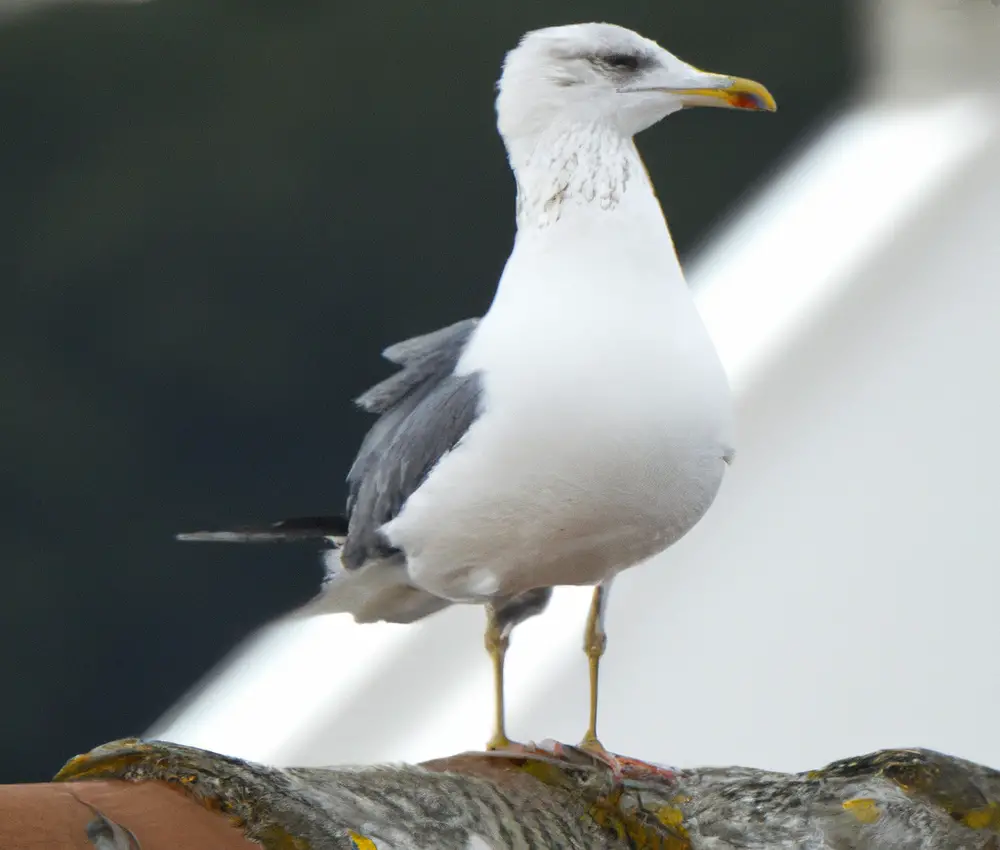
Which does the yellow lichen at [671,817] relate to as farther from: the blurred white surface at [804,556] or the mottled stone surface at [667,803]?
the blurred white surface at [804,556]

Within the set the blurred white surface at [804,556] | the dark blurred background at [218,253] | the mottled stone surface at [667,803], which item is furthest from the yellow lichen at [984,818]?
the dark blurred background at [218,253]

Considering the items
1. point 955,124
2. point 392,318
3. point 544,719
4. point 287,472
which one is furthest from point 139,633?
point 955,124

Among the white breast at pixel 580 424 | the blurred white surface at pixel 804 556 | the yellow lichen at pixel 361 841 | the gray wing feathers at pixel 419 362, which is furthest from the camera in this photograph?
the blurred white surface at pixel 804 556

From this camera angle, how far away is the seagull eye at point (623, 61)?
2.97ft

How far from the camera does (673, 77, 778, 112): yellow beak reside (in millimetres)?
902

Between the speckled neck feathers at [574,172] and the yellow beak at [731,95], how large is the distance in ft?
0.13

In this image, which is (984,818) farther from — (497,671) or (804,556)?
(804,556)

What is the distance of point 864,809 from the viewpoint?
34.4 inches

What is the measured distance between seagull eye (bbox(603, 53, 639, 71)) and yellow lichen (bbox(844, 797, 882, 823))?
0.37 metres

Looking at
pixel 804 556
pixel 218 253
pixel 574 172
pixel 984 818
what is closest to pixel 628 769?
pixel 984 818

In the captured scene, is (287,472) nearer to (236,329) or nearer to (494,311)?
(236,329)

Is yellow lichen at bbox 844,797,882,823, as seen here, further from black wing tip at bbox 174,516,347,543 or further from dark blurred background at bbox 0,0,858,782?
dark blurred background at bbox 0,0,858,782

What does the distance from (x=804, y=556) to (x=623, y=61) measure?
41.8 inches

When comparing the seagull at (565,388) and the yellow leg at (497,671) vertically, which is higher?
the seagull at (565,388)
